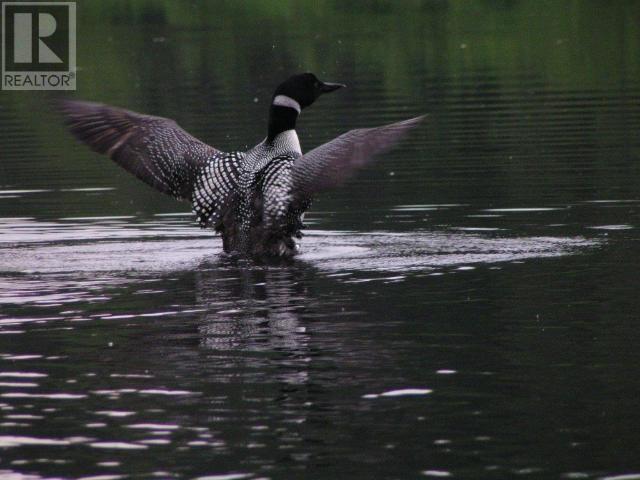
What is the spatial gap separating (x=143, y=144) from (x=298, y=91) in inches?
56.0

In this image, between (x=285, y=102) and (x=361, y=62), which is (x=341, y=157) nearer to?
(x=285, y=102)

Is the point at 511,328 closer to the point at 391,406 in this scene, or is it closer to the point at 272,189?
the point at 391,406

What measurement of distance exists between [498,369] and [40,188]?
417 inches

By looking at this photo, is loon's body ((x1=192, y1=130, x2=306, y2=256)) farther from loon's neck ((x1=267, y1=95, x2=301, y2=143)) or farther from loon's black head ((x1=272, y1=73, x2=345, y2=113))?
loon's black head ((x1=272, y1=73, x2=345, y2=113))

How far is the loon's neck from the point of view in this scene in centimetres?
1277

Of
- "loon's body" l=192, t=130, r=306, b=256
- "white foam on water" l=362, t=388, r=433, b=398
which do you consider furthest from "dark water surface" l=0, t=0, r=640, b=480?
"loon's body" l=192, t=130, r=306, b=256

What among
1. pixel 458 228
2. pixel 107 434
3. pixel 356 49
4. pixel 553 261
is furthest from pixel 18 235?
pixel 356 49

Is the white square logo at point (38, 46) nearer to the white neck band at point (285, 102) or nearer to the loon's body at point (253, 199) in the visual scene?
the white neck band at point (285, 102)

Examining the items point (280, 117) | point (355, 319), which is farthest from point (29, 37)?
point (355, 319)

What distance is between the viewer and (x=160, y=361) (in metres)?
8.53

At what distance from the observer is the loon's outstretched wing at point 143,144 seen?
41.9 feet

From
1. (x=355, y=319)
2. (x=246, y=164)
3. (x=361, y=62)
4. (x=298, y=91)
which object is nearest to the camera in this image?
(x=355, y=319)

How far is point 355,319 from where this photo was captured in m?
9.58

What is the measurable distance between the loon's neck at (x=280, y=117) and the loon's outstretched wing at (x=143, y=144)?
0.51 meters
